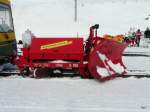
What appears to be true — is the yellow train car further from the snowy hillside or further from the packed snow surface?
the snowy hillside

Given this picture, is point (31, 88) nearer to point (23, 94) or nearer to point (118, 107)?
point (23, 94)

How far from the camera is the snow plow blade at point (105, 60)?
13.1 meters

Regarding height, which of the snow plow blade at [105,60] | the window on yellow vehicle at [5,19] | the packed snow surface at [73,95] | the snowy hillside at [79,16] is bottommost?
the snowy hillside at [79,16]

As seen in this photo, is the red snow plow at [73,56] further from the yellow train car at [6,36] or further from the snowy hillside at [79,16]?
the snowy hillside at [79,16]

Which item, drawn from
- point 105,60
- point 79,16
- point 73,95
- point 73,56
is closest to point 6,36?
point 73,56

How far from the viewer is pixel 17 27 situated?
56000 millimetres

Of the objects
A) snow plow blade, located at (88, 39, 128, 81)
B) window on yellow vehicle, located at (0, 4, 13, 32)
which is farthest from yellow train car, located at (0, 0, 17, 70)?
snow plow blade, located at (88, 39, 128, 81)

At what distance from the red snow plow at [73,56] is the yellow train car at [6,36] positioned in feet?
4.75

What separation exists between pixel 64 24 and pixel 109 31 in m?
5.59

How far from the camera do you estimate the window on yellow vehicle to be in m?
15.3

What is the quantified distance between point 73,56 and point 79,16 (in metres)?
54.2

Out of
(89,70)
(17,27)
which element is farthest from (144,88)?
(17,27)

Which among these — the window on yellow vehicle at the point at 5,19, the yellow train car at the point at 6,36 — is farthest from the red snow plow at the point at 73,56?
the window on yellow vehicle at the point at 5,19

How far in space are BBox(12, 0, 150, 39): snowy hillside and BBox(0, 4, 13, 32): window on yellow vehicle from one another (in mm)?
34590
